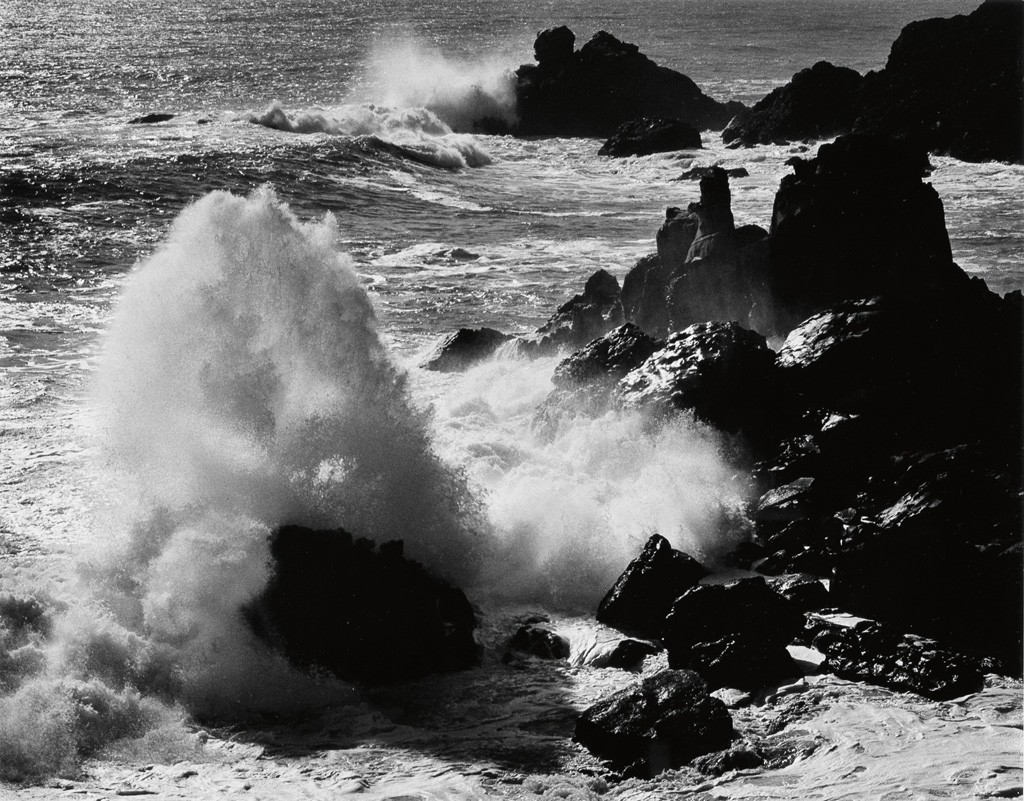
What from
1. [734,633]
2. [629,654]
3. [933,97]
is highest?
[933,97]

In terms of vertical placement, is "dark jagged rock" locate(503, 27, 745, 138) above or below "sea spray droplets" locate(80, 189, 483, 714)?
above

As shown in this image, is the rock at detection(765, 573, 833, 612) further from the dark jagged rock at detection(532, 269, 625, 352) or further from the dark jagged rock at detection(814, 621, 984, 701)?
the dark jagged rock at detection(532, 269, 625, 352)

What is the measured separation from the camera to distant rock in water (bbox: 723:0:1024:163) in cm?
3953

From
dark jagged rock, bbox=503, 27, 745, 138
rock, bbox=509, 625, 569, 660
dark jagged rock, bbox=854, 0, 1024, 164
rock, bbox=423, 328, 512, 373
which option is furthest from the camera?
dark jagged rock, bbox=503, 27, 745, 138

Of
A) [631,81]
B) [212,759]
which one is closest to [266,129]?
[631,81]

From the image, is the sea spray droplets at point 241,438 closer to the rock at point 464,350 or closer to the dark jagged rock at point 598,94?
the rock at point 464,350

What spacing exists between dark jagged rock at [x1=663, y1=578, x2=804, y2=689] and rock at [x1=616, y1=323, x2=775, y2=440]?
13.4 feet

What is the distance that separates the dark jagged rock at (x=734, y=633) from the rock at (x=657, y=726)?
0.88m

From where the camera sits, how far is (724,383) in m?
15.5

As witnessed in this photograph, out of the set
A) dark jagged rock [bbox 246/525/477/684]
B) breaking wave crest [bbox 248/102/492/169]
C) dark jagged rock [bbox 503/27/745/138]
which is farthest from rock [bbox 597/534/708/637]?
dark jagged rock [bbox 503/27/745/138]

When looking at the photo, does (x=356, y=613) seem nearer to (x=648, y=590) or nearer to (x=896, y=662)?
(x=648, y=590)

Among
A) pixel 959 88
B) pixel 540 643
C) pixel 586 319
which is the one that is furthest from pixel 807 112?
pixel 540 643

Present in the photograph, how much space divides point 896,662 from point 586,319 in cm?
1013

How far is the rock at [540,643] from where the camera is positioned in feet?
38.8
